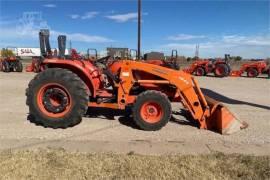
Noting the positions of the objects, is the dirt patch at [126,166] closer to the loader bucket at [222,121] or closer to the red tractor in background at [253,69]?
the loader bucket at [222,121]

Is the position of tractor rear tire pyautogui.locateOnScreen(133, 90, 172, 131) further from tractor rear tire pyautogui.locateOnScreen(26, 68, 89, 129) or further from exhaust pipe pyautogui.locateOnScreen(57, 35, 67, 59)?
exhaust pipe pyautogui.locateOnScreen(57, 35, 67, 59)

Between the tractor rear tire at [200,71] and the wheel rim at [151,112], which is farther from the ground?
the tractor rear tire at [200,71]

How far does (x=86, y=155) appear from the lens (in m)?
5.38

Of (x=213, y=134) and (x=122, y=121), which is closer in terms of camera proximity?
(x=213, y=134)

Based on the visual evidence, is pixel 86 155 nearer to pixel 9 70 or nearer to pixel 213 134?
pixel 213 134

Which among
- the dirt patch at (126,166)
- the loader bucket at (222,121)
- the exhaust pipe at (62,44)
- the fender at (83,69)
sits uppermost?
the exhaust pipe at (62,44)

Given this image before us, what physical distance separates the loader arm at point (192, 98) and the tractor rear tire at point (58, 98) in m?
0.99

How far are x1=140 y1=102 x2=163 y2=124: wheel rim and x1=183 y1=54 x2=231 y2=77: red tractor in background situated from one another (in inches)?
691

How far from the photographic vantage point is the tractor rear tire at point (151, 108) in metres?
7.14

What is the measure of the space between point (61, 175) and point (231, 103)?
7632 mm

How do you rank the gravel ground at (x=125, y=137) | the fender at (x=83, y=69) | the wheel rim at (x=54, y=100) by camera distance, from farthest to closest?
the fender at (x=83, y=69)
the wheel rim at (x=54, y=100)
the gravel ground at (x=125, y=137)

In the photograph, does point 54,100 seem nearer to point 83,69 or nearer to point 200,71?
point 83,69

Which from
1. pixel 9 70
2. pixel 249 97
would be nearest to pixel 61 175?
pixel 249 97

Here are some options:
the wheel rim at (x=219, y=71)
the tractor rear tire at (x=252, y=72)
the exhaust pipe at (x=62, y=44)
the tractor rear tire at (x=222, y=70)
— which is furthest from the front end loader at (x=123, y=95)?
the tractor rear tire at (x=252, y=72)
